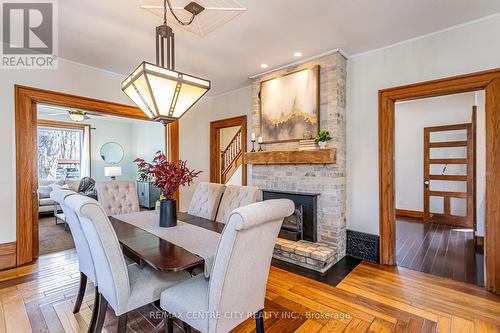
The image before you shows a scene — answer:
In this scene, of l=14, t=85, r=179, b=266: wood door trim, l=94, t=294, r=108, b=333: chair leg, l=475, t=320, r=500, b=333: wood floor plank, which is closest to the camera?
l=94, t=294, r=108, b=333: chair leg

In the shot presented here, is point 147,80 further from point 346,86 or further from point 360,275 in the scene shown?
point 360,275

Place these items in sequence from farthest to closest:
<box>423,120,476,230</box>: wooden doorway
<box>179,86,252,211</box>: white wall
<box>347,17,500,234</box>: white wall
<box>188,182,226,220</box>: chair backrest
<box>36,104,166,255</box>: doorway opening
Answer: <box>36,104,166,255</box>: doorway opening
<box>179,86,252,211</box>: white wall
<box>423,120,476,230</box>: wooden doorway
<box>188,182,226,220</box>: chair backrest
<box>347,17,500,234</box>: white wall

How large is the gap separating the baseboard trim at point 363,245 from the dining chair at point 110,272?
104 inches

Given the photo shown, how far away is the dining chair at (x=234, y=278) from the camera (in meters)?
1.26

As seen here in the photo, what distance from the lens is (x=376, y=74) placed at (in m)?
3.28

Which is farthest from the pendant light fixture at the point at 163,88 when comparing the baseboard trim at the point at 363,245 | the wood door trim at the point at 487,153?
the baseboard trim at the point at 363,245

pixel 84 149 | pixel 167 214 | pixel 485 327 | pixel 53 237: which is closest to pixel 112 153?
pixel 84 149

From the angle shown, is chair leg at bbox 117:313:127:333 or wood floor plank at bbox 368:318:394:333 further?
wood floor plank at bbox 368:318:394:333

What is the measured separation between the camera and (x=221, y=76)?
4219mm

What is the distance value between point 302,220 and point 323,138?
1203mm

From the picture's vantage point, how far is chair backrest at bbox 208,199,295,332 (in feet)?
4.09

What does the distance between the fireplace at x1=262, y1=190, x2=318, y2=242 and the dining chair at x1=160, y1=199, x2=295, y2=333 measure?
6.49 ft

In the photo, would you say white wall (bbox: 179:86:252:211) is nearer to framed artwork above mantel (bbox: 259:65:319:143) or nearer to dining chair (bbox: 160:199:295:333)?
framed artwork above mantel (bbox: 259:65:319:143)

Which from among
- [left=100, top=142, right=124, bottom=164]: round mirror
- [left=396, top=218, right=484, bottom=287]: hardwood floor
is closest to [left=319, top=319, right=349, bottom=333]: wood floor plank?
[left=396, top=218, right=484, bottom=287]: hardwood floor
